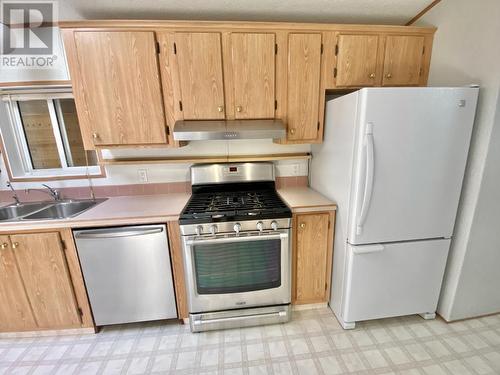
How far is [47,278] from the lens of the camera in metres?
1.61

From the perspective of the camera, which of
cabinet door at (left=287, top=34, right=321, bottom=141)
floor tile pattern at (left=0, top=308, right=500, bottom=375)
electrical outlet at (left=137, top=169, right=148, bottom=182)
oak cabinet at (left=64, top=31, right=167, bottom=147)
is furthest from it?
electrical outlet at (left=137, top=169, right=148, bottom=182)

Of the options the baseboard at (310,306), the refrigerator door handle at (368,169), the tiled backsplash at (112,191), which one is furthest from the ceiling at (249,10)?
the baseboard at (310,306)

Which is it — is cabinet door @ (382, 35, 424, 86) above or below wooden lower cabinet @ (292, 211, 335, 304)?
above

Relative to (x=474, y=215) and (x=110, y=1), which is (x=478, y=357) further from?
(x=110, y=1)

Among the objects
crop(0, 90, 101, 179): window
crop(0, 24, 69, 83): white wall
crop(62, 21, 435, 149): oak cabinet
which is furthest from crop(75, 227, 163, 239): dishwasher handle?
crop(0, 24, 69, 83): white wall

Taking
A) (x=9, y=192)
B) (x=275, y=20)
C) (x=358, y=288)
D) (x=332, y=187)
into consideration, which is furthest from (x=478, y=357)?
(x=9, y=192)

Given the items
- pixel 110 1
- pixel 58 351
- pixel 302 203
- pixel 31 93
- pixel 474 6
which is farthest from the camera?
pixel 31 93

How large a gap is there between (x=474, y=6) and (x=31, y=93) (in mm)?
3343

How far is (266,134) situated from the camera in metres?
1.64

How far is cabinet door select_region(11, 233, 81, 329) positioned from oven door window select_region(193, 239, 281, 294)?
941 millimetres

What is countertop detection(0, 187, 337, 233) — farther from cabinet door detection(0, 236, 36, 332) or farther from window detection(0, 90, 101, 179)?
window detection(0, 90, 101, 179)

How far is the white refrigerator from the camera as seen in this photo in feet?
4.50

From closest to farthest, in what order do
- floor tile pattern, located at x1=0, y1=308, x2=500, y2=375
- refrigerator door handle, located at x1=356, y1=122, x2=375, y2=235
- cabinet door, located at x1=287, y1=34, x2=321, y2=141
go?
refrigerator door handle, located at x1=356, y1=122, x2=375, y2=235
floor tile pattern, located at x1=0, y1=308, x2=500, y2=375
cabinet door, located at x1=287, y1=34, x2=321, y2=141

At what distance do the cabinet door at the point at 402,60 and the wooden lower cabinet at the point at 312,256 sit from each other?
119 cm
